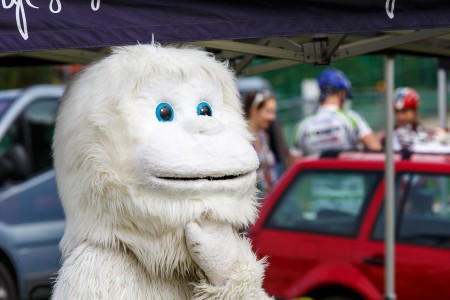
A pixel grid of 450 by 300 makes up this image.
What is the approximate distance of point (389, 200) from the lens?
5453mm

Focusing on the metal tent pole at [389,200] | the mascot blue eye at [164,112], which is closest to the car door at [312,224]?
the metal tent pole at [389,200]

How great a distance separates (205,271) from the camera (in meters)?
3.02

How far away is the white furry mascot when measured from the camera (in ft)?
9.75

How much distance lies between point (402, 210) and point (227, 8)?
10.6ft

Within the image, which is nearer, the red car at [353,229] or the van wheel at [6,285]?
the red car at [353,229]

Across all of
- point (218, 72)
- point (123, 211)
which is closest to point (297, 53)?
point (218, 72)

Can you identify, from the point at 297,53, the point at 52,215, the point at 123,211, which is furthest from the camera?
the point at 52,215

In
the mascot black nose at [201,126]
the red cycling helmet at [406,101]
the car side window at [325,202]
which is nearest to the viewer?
the mascot black nose at [201,126]

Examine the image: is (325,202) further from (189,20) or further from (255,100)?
(189,20)

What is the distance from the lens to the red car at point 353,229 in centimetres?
570

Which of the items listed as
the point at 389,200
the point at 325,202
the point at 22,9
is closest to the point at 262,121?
the point at 325,202

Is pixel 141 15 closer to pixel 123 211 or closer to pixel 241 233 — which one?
pixel 123 211

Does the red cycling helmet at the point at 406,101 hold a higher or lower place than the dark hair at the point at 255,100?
lower

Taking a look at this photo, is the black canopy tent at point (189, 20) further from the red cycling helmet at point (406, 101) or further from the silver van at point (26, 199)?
the silver van at point (26, 199)
